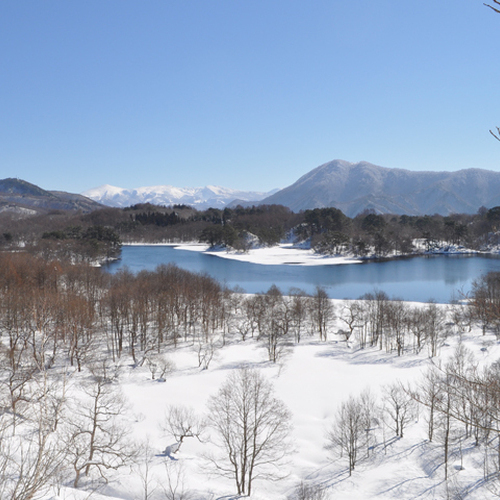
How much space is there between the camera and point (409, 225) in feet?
366

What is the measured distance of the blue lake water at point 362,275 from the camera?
54406mm

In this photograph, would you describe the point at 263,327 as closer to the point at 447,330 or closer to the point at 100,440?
the point at 447,330

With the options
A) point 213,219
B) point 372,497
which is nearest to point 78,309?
point 372,497

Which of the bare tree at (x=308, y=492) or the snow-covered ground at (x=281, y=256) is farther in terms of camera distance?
the snow-covered ground at (x=281, y=256)

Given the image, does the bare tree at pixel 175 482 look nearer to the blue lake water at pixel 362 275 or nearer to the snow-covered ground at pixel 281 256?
the blue lake water at pixel 362 275

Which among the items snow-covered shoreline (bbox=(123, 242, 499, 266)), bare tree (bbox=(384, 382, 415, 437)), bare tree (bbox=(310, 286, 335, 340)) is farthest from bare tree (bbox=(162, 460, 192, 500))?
snow-covered shoreline (bbox=(123, 242, 499, 266))

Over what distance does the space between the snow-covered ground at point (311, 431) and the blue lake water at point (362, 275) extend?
1902 cm

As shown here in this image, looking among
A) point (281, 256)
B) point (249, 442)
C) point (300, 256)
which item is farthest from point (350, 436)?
point (281, 256)

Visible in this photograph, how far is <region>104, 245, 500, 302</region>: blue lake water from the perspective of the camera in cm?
5441

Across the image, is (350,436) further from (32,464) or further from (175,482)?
(32,464)

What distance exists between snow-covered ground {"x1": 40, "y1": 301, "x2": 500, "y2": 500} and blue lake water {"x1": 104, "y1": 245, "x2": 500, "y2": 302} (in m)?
19.0

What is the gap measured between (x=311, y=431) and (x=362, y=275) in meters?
49.6

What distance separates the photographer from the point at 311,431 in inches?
825

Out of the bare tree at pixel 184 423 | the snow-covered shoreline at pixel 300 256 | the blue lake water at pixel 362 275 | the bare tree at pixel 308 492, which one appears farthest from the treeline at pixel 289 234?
the bare tree at pixel 308 492
